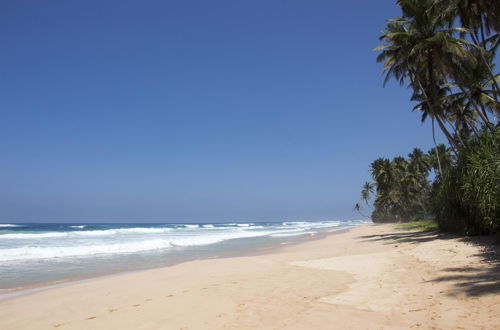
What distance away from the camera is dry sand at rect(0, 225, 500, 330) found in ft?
15.5

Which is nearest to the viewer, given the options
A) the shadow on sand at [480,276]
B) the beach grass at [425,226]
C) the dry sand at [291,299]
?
the dry sand at [291,299]

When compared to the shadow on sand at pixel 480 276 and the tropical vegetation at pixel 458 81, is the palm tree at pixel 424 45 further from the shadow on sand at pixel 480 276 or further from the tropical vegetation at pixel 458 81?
the shadow on sand at pixel 480 276

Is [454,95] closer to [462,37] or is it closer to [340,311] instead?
[462,37]

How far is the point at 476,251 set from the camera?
9.50 meters

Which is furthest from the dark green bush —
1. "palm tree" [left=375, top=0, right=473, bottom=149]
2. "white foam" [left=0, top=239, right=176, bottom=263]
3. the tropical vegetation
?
"white foam" [left=0, top=239, right=176, bottom=263]

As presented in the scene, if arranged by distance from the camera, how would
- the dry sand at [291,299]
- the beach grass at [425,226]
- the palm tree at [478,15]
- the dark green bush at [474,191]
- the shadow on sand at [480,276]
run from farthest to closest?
1. the beach grass at [425,226]
2. the palm tree at [478,15]
3. the dark green bush at [474,191]
4. the shadow on sand at [480,276]
5. the dry sand at [291,299]

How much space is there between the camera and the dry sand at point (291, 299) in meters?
4.73

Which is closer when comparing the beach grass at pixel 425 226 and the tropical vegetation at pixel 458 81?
the tropical vegetation at pixel 458 81

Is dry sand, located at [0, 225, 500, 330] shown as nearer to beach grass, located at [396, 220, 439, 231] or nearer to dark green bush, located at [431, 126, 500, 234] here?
dark green bush, located at [431, 126, 500, 234]

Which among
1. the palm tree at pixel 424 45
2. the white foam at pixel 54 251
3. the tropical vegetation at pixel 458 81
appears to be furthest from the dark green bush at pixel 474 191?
the white foam at pixel 54 251

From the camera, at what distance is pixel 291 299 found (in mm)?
6109


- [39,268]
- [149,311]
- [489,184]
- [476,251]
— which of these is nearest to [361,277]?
[476,251]

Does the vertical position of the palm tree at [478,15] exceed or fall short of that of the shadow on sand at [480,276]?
it exceeds it

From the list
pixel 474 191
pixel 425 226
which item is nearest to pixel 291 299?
pixel 474 191
